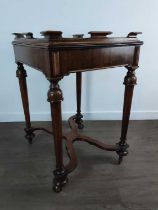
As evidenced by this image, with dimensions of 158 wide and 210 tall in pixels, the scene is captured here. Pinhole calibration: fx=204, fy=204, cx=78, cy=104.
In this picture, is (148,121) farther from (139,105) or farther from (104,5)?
(104,5)

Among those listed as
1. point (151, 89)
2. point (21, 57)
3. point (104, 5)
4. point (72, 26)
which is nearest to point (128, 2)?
point (104, 5)

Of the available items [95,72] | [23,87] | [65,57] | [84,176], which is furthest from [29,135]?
[65,57]

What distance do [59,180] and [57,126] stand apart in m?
0.26

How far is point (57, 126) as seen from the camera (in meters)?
0.75

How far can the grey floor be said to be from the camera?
0.82 m

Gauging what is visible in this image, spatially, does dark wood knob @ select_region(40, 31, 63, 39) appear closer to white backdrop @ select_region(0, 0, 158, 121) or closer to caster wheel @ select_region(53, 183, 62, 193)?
caster wheel @ select_region(53, 183, 62, 193)

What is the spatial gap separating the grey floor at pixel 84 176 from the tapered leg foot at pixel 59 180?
0.09 ft

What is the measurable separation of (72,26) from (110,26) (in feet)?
0.79

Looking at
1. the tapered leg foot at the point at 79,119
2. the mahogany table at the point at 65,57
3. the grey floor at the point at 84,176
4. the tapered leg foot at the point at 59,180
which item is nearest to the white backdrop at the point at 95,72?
the tapered leg foot at the point at 79,119

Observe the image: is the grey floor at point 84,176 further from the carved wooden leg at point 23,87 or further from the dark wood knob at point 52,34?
the dark wood knob at point 52,34

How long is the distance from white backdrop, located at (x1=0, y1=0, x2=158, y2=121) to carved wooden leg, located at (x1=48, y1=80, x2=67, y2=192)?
0.70 m

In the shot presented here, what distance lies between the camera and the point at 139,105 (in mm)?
1519

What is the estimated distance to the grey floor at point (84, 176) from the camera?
0.82 m

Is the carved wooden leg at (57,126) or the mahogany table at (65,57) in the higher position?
the mahogany table at (65,57)
